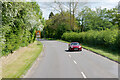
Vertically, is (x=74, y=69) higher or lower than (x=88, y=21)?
lower

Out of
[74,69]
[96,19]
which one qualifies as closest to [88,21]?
[96,19]

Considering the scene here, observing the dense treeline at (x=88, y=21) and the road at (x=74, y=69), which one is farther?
the dense treeline at (x=88, y=21)

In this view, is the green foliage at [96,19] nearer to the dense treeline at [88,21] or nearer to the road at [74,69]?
the dense treeline at [88,21]

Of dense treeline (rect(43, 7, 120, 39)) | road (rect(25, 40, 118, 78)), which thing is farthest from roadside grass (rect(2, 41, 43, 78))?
dense treeline (rect(43, 7, 120, 39))

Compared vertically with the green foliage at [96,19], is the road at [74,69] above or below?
below

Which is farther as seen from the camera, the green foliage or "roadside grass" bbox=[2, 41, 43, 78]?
the green foliage

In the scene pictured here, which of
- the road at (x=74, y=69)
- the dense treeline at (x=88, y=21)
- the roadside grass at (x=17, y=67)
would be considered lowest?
the road at (x=74, y=69)

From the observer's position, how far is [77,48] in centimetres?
2534

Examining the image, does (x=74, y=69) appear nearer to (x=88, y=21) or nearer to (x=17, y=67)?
(x=17, y=67)

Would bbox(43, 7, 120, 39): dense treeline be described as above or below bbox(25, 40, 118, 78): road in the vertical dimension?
above

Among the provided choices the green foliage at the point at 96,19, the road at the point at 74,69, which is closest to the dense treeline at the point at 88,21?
the green foliage at the point at 96,19

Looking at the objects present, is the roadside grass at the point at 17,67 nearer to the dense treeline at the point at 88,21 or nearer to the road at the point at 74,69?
the road at the point at 74,69

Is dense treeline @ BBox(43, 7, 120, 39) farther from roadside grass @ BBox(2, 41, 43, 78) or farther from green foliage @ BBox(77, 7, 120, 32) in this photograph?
roadside grass @ BBox(2, 41, 43, 78)

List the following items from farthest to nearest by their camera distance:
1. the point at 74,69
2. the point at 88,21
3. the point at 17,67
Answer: the point at 88,21 → the point at 17,67 → the point at 74,69
